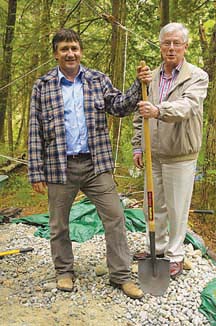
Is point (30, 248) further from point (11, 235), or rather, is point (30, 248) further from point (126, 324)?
point (126, 324)

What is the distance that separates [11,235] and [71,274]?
1437 millimetres

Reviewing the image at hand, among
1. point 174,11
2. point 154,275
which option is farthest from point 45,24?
point 154,275

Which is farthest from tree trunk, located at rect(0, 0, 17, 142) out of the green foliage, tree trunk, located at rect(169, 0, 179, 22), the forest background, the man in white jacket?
the man in white jacket

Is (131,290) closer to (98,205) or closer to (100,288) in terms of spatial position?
(100,288)

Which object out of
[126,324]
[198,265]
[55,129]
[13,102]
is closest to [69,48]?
[55,129]

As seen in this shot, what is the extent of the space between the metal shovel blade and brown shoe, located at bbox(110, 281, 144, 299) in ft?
0.23

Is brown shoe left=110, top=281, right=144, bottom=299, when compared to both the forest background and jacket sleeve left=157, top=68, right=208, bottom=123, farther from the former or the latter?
the forest background

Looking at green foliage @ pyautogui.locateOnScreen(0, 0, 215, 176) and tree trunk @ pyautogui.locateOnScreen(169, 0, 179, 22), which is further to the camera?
green foliage @ pyautogui.locateOnScreen(0, 0, 215, 176)

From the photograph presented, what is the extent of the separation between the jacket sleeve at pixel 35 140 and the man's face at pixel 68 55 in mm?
257

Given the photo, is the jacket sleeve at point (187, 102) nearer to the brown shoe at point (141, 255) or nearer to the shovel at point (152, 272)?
the shovel at point (152, 272)

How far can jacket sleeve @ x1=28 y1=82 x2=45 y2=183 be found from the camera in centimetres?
289

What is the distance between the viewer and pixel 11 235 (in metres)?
4.43

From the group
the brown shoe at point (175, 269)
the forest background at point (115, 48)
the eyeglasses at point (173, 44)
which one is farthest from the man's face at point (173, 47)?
the forest background at point (115, 48)

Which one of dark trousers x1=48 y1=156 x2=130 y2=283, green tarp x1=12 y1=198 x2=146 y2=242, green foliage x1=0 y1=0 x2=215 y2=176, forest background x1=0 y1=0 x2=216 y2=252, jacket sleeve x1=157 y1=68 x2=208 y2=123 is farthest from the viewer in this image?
green foliage x1=0 y1=0 x2=215 y2=176
